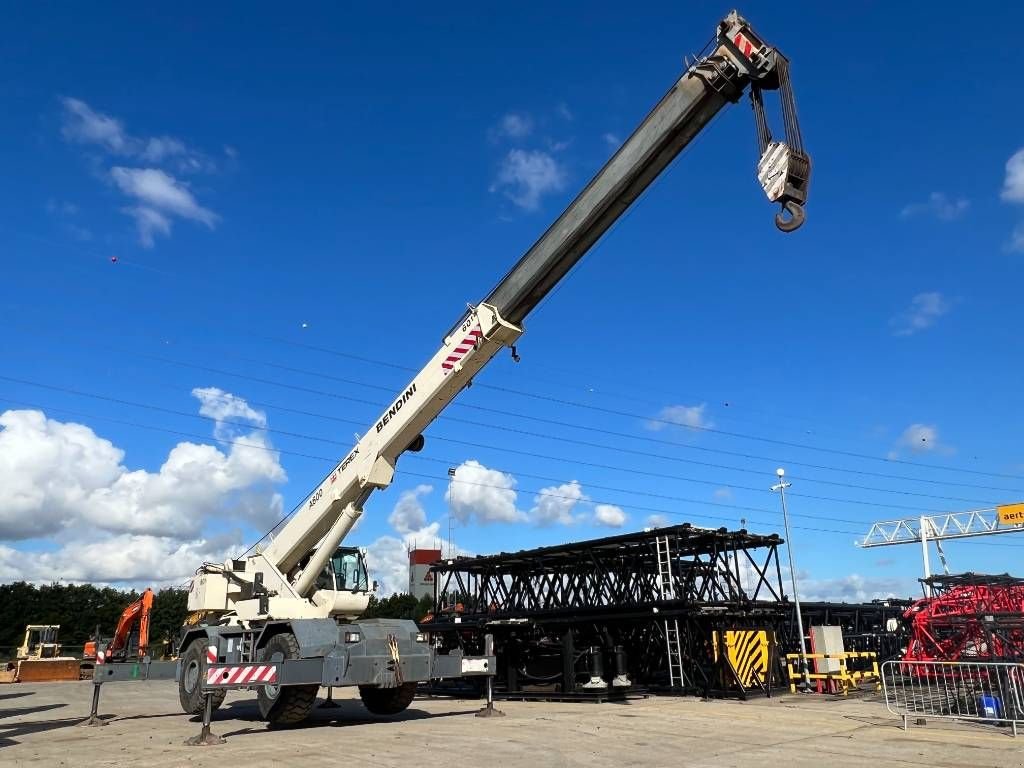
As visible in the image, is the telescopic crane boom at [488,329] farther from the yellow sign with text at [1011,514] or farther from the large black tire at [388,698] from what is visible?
the yellow sign with text at [1011,514]

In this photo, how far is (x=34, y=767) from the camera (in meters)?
9.39

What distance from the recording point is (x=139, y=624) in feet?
67.3

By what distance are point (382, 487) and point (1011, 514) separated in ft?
135

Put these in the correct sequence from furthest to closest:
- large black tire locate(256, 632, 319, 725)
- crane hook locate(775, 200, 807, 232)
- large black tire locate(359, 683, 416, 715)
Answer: large black tire locate(359, 683, 416, 715), large black tire locate(256, 632, 319, 725), crane hook locate(775, 200, 807, 232)

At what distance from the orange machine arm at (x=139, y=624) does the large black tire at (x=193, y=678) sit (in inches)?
150

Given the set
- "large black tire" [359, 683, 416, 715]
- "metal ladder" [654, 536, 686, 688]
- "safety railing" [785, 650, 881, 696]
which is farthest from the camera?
"safety railing" [785, 650, 881, 696]

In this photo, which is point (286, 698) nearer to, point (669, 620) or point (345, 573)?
point (345, 573)

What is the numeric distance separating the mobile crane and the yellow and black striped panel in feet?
24.4

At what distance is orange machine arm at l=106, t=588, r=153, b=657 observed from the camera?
65.1 feet

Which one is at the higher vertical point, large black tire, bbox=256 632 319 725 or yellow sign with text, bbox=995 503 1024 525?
yellow sign with text, bbox=995 503 1024 525

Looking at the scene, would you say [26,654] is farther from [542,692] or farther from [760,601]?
[760,601]

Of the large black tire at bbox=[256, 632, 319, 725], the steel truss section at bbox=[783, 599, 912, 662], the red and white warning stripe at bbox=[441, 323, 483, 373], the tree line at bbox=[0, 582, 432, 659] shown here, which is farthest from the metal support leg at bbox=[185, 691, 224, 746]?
the tree line at bbox=[0, 582, 432, 659]

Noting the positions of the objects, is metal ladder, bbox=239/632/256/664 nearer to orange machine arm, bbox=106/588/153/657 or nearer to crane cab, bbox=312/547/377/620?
crane cab, bbox=312/547/377/620

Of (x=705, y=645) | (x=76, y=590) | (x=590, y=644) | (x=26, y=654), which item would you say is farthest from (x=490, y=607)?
(x=76, y=590)
